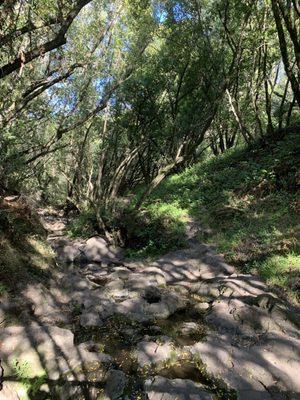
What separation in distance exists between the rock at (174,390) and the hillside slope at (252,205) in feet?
13.1

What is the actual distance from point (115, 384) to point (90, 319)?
7.72 feet

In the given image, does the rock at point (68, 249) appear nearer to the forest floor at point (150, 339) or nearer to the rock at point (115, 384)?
the forest floor at point (150, 339)

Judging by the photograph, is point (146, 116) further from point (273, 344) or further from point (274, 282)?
point (273, 344)

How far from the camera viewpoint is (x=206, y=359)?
19.3 feet

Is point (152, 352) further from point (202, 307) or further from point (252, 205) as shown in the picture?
point (252, 205)

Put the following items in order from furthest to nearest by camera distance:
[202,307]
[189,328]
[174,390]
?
[202,307]
[189,328]
[174,390]

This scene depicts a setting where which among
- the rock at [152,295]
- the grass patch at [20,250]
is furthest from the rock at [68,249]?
the rock at [152,295]

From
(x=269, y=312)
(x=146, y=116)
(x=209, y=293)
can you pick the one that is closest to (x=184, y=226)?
(x=209, y=293)

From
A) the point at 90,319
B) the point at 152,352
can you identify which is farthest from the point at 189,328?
the point at 90,319

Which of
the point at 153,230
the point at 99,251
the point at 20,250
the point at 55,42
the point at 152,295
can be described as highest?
the point at 55,42

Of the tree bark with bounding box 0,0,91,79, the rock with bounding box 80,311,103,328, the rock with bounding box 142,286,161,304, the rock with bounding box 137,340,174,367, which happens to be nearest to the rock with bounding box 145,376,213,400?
the rock with bounding box 137,340,174,367

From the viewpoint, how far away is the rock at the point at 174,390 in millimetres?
4961

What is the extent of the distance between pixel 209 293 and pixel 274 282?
1632mm

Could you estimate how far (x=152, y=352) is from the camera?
20.1ft
